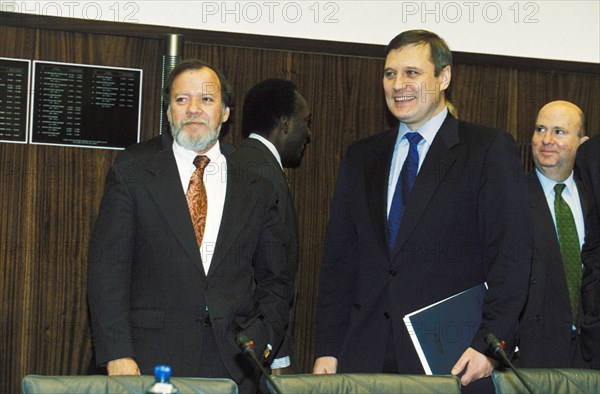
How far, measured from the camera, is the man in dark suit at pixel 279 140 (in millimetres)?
3943

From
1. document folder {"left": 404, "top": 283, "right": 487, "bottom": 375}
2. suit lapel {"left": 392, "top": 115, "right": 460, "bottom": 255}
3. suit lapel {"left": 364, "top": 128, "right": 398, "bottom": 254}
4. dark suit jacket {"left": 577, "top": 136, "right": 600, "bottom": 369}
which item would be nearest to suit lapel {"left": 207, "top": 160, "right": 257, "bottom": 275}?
suit lapel {"left": 364, "top": 128, "right": 398, "bottom": 254}

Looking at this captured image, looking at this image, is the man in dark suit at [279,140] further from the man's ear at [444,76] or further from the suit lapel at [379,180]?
the man's ear at [444,76]

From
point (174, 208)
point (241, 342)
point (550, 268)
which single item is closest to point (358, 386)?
point (241, 342)

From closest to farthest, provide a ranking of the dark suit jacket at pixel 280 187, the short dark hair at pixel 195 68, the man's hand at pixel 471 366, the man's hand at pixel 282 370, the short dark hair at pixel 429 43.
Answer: the man's hand at pixel 471 366, the short dark hair at pixel 429 43, the short dark hair at pixel 195 68, the dark suit jacket at pixel 280 187, the man's hand at pixel 282 370

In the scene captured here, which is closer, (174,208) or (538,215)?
(174,208)

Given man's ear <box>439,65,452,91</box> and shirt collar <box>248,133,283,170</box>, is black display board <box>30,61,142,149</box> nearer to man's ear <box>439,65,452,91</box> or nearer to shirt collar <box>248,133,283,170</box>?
shirt collar <box>248,133,283,170</box>

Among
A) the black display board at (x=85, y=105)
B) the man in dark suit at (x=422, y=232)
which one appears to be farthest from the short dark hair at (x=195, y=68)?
the black display board at (x=85, y=105)

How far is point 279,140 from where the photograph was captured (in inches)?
171

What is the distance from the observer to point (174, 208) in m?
3.27

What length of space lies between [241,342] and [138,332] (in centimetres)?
101

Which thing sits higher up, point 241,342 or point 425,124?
point 425,124

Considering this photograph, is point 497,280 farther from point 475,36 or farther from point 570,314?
point 475,36

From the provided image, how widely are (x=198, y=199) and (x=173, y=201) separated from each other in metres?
0.10

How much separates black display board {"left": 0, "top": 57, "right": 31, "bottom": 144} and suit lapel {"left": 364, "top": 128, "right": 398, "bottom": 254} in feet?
6.03
